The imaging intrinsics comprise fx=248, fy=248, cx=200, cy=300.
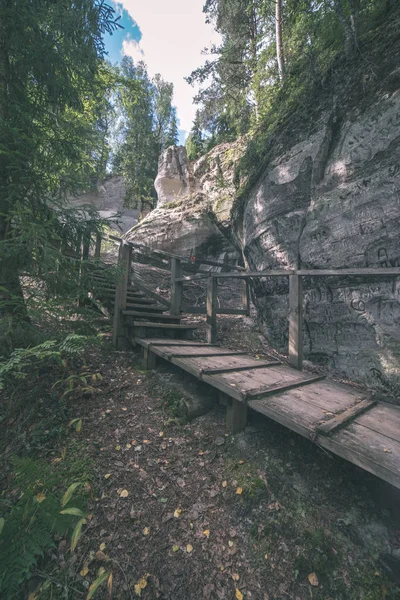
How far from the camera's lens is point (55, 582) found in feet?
6.09

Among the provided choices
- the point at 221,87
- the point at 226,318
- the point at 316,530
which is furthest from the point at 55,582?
the point at 221,87

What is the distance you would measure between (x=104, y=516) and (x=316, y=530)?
1.88 meters

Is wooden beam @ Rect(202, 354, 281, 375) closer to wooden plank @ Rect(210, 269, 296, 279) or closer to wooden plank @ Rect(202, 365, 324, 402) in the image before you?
wooden plank @ Rect(202, 365, 324, 402)

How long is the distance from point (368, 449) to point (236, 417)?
150cm

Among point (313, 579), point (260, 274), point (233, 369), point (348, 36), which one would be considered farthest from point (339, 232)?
point (313, 579)

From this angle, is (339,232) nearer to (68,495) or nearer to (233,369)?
(233,369)

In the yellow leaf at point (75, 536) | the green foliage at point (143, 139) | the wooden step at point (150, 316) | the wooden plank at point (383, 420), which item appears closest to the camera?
the yellow leaf at point (75, 536)

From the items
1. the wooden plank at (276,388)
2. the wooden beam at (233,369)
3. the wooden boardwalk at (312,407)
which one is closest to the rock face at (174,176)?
the wooden beam at (233,369)

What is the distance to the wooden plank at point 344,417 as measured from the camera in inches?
82.4

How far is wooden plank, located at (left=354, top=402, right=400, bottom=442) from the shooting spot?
2203 mm

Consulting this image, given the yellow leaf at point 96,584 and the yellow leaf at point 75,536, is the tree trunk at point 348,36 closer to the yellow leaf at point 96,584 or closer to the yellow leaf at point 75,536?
the yellow leaf at point 75,536

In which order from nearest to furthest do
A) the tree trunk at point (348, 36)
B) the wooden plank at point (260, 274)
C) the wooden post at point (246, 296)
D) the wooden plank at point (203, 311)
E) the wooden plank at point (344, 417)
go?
1. the wooden plank at point (344, 417)
2. the wooden plank at point (260, 274)
3. the tree trunk at point (348, 36)
4. the wooden plank at point (203, 311)
5. the wooden post at point (246, 296)

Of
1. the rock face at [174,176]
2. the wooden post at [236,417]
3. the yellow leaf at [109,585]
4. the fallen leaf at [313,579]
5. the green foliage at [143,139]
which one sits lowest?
the yellow leaf at [109,585]

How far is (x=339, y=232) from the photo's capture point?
4797mm
